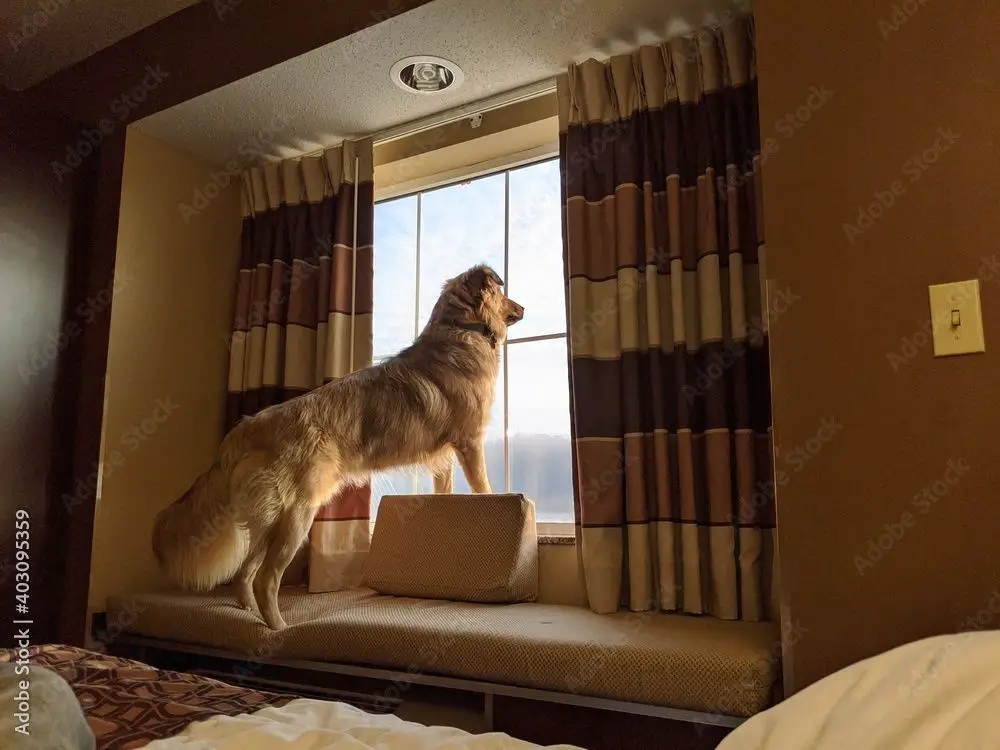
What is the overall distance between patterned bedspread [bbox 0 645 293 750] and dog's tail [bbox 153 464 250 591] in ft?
3.43

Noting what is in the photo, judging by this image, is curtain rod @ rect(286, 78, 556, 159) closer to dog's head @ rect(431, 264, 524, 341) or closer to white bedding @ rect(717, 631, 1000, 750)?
dog's head @ rect(431, 264, 524, 341)

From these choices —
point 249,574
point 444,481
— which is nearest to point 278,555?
point 249,574

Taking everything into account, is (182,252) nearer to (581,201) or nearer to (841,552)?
(581,201)

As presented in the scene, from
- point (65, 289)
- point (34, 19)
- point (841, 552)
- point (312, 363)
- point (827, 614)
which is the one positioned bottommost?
point (827, 614)

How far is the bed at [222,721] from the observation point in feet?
3.39

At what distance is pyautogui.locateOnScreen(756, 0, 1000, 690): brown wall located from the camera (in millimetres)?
1265

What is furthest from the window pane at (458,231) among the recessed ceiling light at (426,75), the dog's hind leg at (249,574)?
the dog's hind leg at (249,574)

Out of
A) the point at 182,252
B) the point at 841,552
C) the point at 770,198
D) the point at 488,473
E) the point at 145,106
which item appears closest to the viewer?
the point at 841,552

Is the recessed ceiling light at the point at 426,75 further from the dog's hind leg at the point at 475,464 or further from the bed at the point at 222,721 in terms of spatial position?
the bed at the point at 222,721

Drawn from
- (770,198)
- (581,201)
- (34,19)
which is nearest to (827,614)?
(770,198)

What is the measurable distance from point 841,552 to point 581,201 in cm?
168

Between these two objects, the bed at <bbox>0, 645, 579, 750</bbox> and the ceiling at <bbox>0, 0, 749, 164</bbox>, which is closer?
the bed at <bbox>0, 645, 579, 750</bbox>

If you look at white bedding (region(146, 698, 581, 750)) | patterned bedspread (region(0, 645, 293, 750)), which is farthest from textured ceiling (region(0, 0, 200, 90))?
white bedding (region(146, 698, 581, 750))

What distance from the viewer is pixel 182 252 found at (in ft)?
11.6
